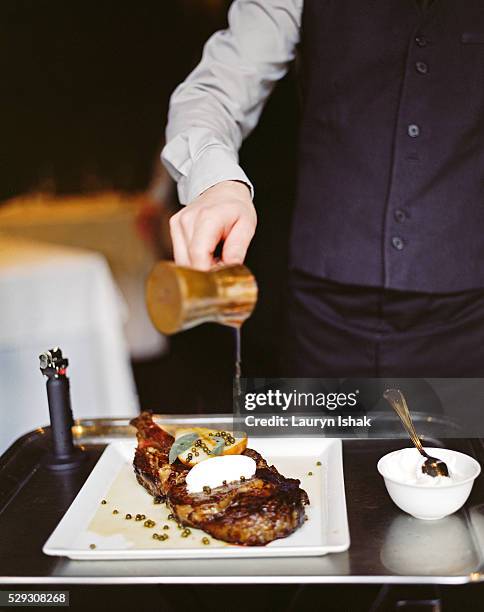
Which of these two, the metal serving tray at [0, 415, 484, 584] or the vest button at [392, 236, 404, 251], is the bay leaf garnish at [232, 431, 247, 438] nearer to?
the metal serving tray at [0, 415, 484, 584]

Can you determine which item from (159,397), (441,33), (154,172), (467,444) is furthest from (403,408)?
(154,172)

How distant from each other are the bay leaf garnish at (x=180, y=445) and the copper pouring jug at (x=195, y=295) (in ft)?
1.04

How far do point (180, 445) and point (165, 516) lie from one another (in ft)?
0.38

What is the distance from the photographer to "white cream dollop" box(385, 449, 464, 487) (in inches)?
40.1

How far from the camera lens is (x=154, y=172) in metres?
3.60

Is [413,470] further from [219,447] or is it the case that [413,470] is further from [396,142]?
[396,142]

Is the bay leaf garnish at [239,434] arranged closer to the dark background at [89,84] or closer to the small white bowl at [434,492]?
the small white bowl at [434,492]

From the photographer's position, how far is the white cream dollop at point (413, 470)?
102 centimetres

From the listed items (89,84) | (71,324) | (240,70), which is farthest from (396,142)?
(89,84)


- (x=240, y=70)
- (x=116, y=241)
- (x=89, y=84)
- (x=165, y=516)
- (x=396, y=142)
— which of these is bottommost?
(x=116, y=241)

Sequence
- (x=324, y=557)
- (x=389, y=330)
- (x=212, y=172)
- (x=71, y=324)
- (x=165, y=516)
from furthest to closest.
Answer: (x=71, y=324) < (x=389, y=330) < (x=212, y=172) < (x=165, y=516) < (x=324, y=557)

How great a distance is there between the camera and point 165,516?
3.38ft

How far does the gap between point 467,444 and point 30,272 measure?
4.59ft

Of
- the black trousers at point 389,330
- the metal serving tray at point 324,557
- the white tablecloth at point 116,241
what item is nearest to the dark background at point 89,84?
the white tablecloth at point 116,241
